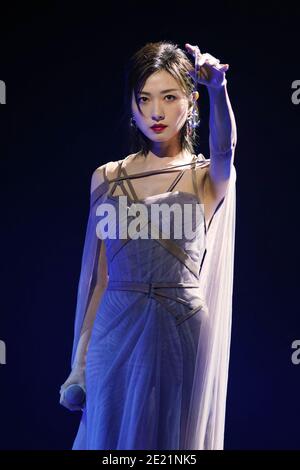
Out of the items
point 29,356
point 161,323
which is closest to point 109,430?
point 161,323

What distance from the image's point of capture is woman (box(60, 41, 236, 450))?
1.87 m

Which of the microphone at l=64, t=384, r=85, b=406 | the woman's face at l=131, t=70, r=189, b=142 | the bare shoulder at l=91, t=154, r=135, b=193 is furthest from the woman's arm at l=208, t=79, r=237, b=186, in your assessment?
the microphone at l=64, t=384, r=85, b=406

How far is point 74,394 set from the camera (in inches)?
77.6

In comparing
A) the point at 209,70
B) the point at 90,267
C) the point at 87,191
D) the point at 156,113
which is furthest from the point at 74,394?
the point at 87,191

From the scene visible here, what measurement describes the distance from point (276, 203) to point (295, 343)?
0.43 metres

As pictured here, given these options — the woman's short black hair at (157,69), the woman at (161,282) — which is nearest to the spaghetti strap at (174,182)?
the woman at (161,282)

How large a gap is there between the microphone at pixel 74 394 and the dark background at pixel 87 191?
2.71 feet

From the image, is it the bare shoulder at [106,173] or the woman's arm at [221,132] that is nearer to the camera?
the woman's arm at [221,132]

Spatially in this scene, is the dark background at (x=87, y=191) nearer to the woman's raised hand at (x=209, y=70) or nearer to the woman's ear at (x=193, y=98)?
the woman's ear at (x=193, y=98)

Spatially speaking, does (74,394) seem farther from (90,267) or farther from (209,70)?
(209,70)

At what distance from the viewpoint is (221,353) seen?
199cm

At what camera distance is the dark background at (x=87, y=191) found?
2725 millimetres

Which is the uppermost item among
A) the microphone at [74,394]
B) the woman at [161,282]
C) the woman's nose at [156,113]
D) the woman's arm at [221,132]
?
the woman's nose at [156,113]

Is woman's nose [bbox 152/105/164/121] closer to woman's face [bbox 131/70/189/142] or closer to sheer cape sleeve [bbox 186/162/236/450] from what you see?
woman's face [bbox 131/70/189/142]
